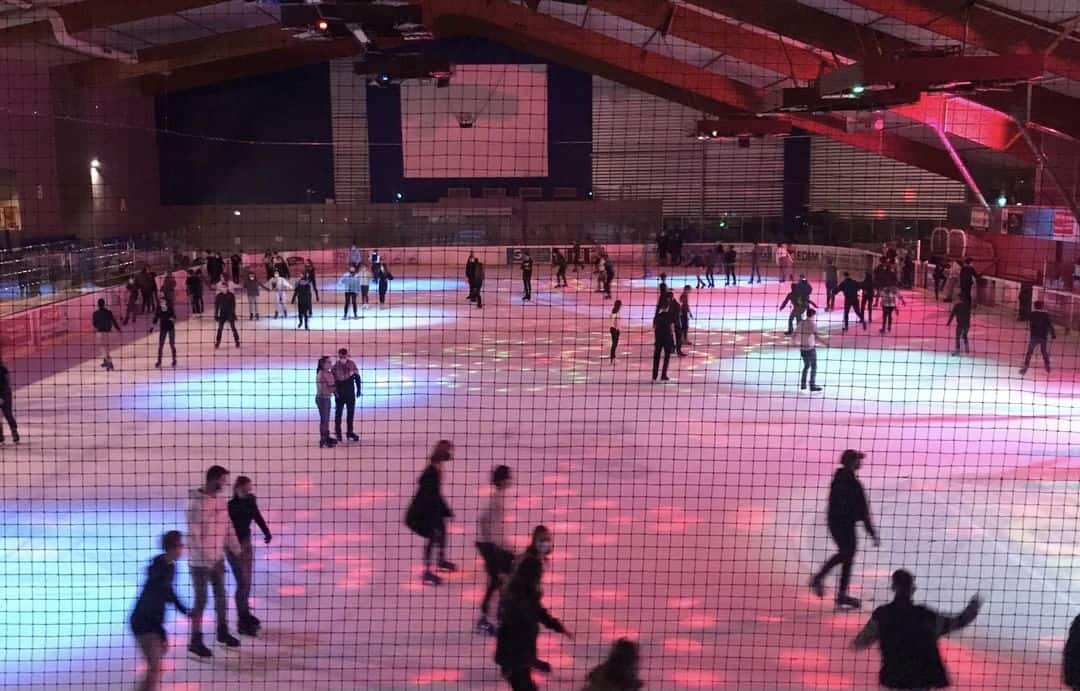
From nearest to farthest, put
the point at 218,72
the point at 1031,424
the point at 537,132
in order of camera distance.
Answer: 1. the point at 1031,424
2. the point at 218,72
3. the point at 537,132

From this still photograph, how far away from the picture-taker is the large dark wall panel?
34125 mm

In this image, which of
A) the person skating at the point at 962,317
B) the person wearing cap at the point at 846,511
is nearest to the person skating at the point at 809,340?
the person skating at the point at 962,317

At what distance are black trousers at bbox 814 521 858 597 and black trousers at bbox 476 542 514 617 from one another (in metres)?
2.04

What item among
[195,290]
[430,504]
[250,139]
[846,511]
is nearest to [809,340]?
[846,511]

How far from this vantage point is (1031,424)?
11227mm

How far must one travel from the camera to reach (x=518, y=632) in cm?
466

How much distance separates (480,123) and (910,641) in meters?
30.9

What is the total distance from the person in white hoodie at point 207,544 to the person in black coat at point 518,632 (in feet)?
5.96

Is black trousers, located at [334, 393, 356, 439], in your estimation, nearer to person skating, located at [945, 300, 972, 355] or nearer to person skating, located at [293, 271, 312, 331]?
person skating, located at [293, 271, 312, 331]

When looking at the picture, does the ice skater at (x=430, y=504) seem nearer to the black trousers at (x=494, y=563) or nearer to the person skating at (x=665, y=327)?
the black trousers at (x=494, y=563)

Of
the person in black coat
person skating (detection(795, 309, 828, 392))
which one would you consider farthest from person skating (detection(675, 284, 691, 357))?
the person in black coat

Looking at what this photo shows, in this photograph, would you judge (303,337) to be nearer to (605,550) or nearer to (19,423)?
(19,423)

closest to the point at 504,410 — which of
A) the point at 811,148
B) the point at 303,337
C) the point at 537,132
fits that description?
the point at 303,337

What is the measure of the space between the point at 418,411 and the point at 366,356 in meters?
4.59
